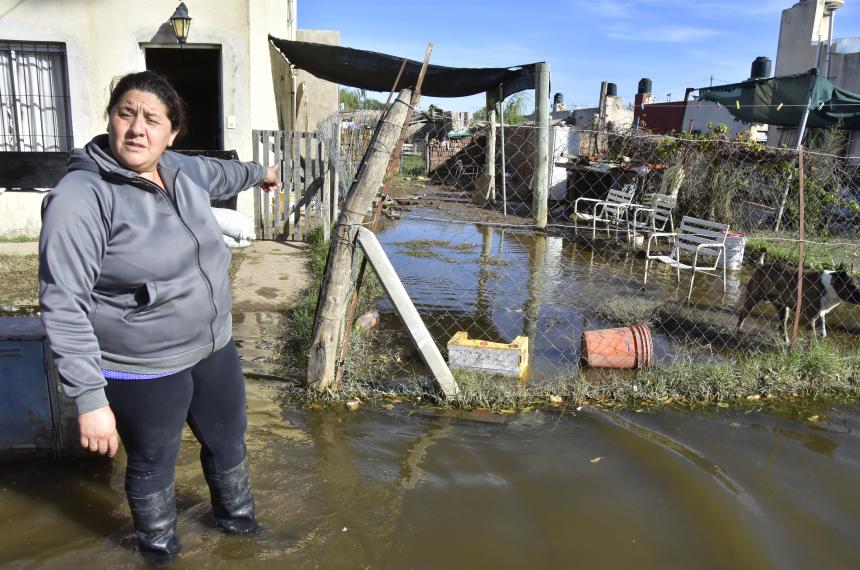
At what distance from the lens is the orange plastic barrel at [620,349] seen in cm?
499

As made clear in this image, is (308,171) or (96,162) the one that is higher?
(96,162)

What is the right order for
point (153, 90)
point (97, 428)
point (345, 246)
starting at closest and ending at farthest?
point (97, 428)
point (153, 90)
point (345, 246)

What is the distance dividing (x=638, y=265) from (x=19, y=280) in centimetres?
775

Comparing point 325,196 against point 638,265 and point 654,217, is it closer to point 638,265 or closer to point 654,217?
point 638,265

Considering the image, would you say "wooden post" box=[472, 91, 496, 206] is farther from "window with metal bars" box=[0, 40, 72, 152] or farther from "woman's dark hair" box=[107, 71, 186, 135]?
"woman's dark hair" box=[107, 71, 186, 135]

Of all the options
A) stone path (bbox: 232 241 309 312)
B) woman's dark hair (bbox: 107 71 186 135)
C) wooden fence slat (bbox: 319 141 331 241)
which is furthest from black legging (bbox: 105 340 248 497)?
wooden fence slat (bbox: 319 141 331 241)

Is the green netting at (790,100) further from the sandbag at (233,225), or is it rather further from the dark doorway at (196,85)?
the sandbag at (233,225)

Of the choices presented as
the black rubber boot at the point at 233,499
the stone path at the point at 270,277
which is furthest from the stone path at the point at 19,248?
the black rubber boot at the point at 233,499

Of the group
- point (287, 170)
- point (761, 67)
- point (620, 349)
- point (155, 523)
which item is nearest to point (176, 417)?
point (155, 523)

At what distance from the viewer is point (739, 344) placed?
5.79 m

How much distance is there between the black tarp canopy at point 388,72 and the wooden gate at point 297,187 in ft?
3.93

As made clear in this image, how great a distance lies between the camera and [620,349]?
16.4 feet

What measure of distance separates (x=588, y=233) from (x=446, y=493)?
349 inches

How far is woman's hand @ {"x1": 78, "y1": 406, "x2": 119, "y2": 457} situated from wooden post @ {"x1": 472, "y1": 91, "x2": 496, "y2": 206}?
659 cm
